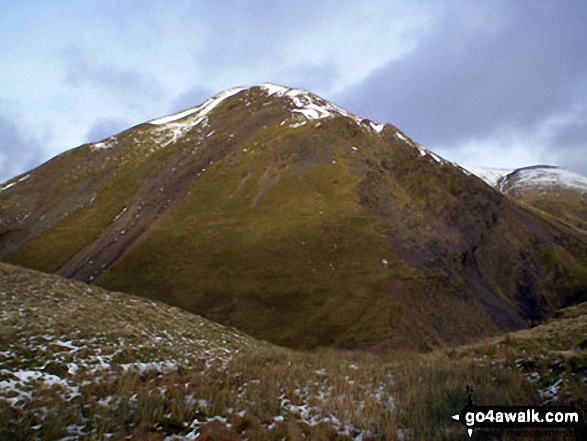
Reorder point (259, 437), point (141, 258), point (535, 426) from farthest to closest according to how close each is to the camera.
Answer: point (141, 258) < point (259, 437) < point (535, 426)

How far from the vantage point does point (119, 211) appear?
224ft

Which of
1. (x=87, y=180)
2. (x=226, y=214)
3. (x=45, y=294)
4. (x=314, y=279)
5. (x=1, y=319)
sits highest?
(x=87, y=180)

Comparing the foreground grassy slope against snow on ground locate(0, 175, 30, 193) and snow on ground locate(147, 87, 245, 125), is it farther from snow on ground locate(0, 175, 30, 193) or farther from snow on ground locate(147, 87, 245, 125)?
snow on ground locate(147, 87, 245, 125)

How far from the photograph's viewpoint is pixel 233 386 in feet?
44.5

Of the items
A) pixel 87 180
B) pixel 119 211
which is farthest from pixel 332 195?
pixel 87 180

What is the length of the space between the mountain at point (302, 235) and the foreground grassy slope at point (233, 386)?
2300 cm

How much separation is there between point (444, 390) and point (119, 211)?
64.8 metres

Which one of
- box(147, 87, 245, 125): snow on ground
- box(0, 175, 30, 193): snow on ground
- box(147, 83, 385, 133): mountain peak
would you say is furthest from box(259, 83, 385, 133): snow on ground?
box(0, 175, 30, 193): snow on ground

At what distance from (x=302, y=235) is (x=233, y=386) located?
39361 mm

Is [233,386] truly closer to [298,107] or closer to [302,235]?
[302,235]

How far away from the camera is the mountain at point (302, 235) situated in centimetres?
4412

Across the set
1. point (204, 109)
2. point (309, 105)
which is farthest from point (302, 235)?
point (204, 109)

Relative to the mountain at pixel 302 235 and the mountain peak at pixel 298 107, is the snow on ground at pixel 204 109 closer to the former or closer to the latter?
the mountain peak at pixel 298 107

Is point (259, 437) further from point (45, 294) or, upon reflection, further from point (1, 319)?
point (45, 294)
